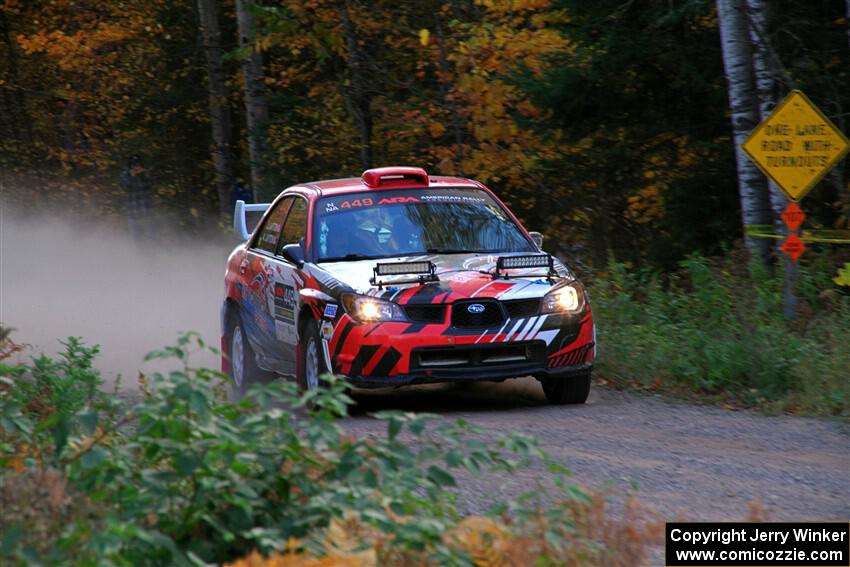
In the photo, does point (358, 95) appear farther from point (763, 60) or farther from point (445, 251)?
point (445, 251)

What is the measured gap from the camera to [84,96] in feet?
116

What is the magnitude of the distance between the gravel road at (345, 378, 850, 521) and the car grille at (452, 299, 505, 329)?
66 cm

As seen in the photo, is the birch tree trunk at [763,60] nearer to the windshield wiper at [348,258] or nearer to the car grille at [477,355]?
the car grille at [477,355]

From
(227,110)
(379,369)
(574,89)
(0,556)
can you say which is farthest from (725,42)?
(227,110)

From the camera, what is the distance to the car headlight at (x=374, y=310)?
10227 mm

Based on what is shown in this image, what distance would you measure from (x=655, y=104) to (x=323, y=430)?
13.2m

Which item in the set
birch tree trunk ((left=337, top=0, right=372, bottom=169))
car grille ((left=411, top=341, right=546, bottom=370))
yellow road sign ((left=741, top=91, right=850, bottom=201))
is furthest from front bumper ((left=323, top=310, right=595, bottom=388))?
birch tree trunk ((left=337, top=0, right=372, bottom=169))

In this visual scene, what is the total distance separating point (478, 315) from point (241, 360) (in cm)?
330

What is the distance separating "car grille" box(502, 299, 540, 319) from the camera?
10422mm

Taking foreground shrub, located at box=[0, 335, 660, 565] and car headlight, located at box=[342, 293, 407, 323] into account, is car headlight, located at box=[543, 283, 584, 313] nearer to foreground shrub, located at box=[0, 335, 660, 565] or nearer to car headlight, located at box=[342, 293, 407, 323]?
car headlight, located at box=[342, 293, 407, 323]

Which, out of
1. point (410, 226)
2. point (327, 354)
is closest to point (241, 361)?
point (410, 226)

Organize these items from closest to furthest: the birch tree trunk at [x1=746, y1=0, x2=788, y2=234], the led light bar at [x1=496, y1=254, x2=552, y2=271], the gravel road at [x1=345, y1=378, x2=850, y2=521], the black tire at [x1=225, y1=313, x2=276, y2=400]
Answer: the gravel road at [x1=345, y1=378, x2=850, y2=521], the led light bar at [x1=496, y1=254, x2=552, y2=271], the black tire at [x1=225, y1=313, x2=276, y2=400], the birch tree trunk at [x1=746, y1=0, x2=788, y2=234]

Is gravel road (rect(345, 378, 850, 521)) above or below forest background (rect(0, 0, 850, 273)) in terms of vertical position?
below

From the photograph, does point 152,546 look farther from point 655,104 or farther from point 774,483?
point 655,104
